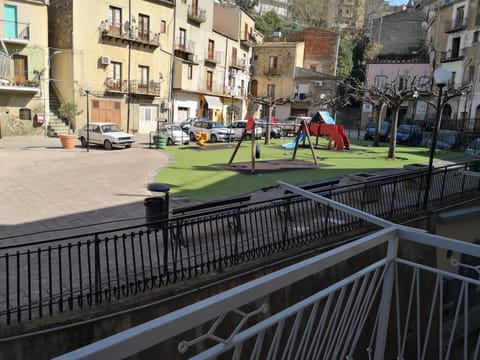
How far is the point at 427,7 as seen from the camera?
50.5 meters

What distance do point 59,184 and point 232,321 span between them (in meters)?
8.59

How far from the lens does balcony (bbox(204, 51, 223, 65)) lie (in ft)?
134

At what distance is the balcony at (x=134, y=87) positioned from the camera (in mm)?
31542

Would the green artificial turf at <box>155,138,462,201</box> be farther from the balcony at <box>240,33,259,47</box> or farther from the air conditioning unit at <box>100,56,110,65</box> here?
the balcony at <box>240,33,259,47</box>

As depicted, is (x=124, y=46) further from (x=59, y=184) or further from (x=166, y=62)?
(x=59, y=184)

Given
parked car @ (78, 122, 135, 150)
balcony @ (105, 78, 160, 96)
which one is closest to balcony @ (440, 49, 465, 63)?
balcony @ (105, 78, 160, 96)

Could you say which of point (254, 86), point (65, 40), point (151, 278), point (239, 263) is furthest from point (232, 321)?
point (254, 86)

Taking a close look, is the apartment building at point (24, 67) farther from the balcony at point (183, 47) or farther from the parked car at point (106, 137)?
the balcony at point (183, 47)

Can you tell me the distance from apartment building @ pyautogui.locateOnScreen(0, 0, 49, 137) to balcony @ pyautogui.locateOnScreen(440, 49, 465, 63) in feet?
117

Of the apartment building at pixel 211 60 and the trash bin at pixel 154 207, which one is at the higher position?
the apartment building at pixel 211 60

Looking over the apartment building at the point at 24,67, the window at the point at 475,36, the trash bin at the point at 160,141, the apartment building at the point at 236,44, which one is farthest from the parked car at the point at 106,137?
the window at the point at 475,36

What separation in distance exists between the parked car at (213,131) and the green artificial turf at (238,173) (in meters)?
3.60

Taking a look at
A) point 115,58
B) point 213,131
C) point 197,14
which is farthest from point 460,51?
point 115,58

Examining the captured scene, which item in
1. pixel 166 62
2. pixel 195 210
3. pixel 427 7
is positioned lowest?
pixel 195 210
